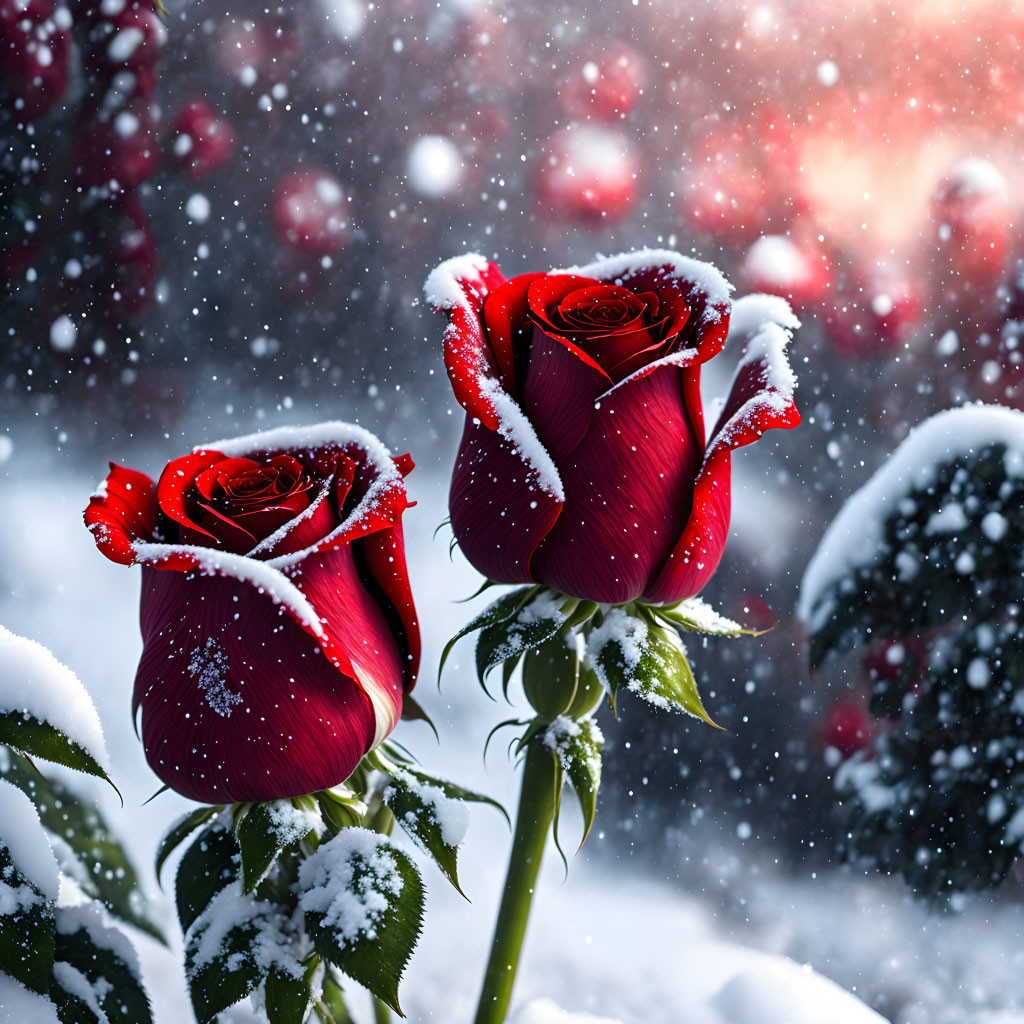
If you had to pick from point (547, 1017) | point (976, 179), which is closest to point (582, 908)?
point (547, 1017)

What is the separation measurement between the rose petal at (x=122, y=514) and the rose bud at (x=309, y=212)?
0.52 feet

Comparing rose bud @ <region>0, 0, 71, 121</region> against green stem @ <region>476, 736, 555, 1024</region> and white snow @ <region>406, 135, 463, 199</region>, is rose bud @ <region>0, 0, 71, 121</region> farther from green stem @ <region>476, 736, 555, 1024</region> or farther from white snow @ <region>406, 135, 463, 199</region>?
green stem @ <region>476, 736, 555, 1024</region>

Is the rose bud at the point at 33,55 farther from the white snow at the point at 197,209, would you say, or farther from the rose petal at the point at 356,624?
the rose petal at the point at 356,624

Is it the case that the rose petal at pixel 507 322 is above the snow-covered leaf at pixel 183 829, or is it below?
above

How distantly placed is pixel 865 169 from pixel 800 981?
282 mm

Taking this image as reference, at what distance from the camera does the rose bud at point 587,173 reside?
1.20 ft

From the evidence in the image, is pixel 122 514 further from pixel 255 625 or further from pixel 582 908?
pixel 582 908

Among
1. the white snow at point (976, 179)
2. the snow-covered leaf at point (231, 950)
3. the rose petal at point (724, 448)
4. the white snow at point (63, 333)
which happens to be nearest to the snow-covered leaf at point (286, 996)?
the snow-covered leaf at point (231, 950)

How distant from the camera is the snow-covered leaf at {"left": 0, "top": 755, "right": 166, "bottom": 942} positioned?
0.33 meters

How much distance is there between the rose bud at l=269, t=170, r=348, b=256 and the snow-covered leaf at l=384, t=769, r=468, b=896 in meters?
0.20

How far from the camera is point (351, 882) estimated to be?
0.66ft

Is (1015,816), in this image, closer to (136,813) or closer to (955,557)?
(955,557)

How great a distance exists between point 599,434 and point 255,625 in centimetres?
7

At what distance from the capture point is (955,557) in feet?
1.23
